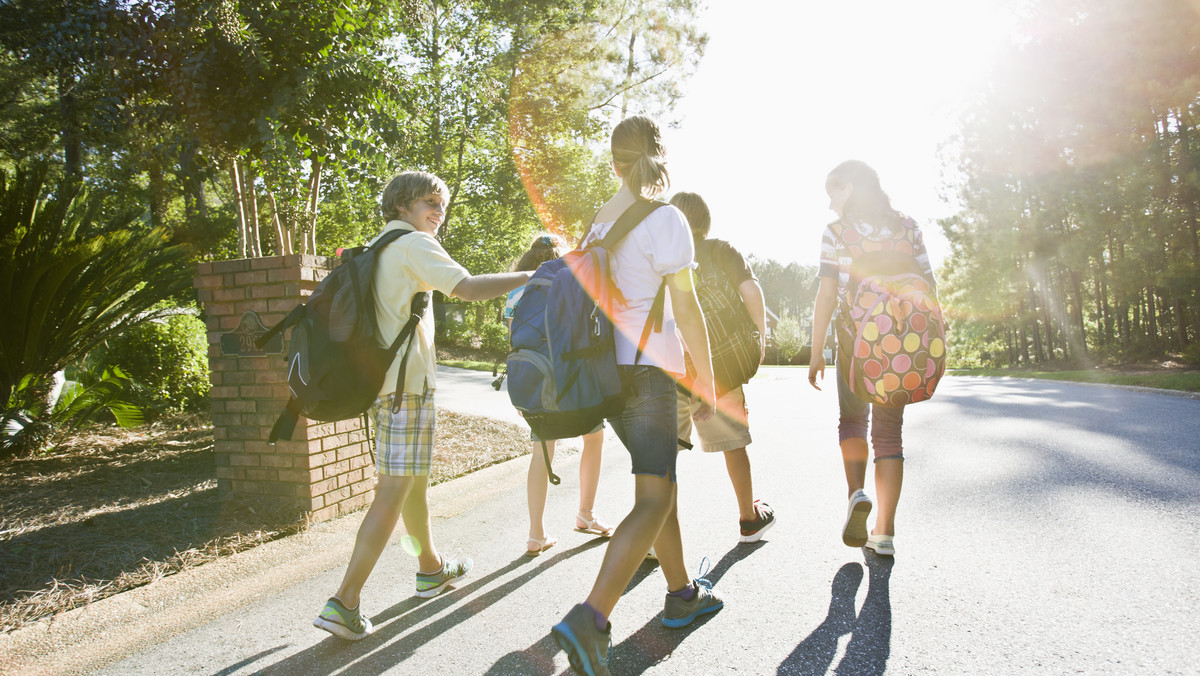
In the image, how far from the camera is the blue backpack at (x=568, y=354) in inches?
83.1

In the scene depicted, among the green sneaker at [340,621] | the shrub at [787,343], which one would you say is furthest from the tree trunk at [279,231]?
the shrub at [787,343]

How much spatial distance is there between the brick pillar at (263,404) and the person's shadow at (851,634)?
2.67 metres

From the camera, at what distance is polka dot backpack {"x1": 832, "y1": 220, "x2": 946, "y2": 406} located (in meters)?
3.03

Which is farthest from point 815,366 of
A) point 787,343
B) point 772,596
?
point 787,343

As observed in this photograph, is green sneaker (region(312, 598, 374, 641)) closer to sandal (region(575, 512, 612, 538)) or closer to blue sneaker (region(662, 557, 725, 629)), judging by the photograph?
blue sneaker (region(662, 557, 725, 629))

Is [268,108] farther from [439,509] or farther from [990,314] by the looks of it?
[990,314]

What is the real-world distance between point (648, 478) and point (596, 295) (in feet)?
2.02

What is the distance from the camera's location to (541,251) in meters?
3.56

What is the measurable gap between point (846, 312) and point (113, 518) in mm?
3956

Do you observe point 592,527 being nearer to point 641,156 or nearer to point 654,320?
point 654,320

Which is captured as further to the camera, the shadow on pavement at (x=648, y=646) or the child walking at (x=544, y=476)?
the child walking at (x=544, y=476)

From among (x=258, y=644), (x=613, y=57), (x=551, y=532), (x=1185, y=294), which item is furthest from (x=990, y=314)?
(x=258, y=644)

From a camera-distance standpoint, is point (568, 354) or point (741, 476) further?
point (741, 476)

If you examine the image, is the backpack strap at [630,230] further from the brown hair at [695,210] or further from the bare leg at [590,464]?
the bare leg at [590,464]
